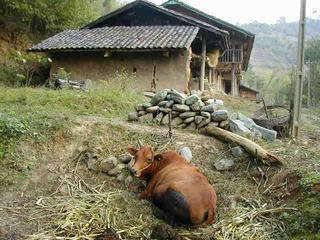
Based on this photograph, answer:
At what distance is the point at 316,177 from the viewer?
5.25 m

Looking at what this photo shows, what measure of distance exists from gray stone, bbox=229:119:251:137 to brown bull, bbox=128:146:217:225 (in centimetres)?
227

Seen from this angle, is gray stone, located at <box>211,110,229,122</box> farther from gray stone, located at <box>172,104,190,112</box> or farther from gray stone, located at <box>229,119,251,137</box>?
gray stone, located at <box>172,104,190,112</box>

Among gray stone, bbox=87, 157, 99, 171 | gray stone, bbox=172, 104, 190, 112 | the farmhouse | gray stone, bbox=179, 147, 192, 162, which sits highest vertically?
the farmhouse

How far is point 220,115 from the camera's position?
763cm

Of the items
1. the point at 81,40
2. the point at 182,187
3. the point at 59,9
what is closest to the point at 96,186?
the point at 182,187

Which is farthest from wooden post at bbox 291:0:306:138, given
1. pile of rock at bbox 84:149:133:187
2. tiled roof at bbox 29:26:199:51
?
tiled roof at bbox 29:26:199:51

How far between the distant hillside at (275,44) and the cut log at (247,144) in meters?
81.2

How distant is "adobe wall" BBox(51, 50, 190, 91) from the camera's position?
14.4 meters

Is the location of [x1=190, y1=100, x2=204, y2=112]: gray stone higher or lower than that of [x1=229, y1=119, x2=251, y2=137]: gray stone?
higher

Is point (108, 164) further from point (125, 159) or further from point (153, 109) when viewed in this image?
point (153, 109)

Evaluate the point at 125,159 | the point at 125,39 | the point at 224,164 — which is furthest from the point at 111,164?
the point at 125,39

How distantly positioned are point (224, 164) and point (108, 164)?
1.89 metres

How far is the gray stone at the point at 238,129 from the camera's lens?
7461 mm

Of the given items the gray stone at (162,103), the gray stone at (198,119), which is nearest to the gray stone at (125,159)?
the gray stone at (198,119)
